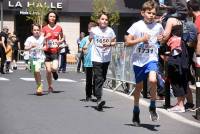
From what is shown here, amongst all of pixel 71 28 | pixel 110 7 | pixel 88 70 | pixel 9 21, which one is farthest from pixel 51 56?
pixel 71 28

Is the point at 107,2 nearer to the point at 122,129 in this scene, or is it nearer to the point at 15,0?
the point at 15,0

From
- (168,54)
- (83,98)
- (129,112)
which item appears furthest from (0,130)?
(83,98)

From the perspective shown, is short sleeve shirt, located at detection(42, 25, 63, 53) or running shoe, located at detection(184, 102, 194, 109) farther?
short sleeve shirt, located at detection(42, 25, 63, 53)

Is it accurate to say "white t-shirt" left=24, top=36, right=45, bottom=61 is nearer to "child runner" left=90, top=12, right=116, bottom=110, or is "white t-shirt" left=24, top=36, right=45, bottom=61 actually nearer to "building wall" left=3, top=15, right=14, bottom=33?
"child runner" left=90, top=12, right=116, bottom=110

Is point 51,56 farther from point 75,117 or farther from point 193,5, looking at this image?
point 75,117

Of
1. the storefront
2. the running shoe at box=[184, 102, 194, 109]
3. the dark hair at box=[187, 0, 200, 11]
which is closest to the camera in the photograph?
the dark hair at box=[187, 0, 200, 11]

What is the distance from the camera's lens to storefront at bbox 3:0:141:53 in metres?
48.7

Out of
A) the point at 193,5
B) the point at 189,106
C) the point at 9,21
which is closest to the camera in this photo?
the point at 193,5

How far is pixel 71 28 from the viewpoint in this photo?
1961 inches

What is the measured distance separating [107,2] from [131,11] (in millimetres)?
2520

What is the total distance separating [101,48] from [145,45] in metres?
2.61

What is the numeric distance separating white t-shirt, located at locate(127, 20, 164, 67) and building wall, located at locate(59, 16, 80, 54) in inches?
1562

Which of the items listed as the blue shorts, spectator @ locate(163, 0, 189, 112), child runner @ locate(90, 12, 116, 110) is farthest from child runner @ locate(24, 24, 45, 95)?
the blue shorts

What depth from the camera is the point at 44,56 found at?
15.3 meters
